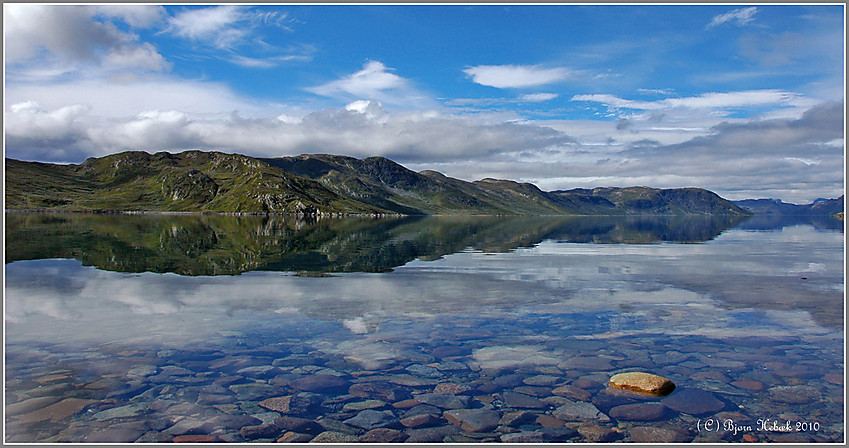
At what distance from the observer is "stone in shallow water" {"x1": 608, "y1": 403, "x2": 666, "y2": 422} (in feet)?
53.6

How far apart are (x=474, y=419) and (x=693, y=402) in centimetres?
767

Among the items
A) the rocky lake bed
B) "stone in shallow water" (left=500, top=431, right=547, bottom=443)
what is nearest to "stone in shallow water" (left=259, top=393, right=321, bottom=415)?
the rocky lake bed

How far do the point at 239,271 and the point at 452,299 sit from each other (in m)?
24.2

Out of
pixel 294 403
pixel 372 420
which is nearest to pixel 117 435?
pixel 294 403

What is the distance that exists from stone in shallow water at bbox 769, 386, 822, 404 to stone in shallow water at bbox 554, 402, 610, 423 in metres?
6.63

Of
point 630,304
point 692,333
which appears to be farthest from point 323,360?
point 630,304

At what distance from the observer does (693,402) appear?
1755cm

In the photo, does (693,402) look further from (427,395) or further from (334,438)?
(334,438)

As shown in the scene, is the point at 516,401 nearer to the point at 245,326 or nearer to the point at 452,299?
the point at 245,326

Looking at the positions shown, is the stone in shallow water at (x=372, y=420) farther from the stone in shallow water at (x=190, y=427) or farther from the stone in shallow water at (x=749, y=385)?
the stone in shallow water at (x=749, y=385)

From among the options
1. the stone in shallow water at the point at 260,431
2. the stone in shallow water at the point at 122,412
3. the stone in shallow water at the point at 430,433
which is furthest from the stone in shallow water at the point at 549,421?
the stone in shallow water at the point at 122,412

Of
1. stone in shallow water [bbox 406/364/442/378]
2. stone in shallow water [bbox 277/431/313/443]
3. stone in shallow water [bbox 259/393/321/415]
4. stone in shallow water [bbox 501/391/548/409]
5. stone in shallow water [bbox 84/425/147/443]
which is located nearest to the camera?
stone in shallow water [bbox 84/425/147/443]

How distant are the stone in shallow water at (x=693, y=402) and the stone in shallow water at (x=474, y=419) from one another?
608 centimetres

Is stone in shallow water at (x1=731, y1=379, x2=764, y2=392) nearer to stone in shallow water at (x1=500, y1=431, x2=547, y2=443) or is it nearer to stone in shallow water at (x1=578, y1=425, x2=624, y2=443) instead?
stone in shallow water at (x1=578, y1=425, x2=624, y2=443)
